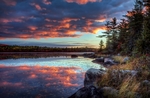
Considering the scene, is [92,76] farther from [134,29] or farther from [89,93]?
[134,29]

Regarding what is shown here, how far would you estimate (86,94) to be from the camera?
8.30m

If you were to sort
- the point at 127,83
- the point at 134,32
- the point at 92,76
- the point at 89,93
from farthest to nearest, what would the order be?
the point at 134,32 < the point at 92,76 < the point at 127,83 < the point at 89,93

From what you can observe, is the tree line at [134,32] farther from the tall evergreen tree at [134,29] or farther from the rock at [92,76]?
the rock at [92,76]

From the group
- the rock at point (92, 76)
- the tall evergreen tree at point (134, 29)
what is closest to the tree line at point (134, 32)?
the tall evergreen tree at point (134, 29)

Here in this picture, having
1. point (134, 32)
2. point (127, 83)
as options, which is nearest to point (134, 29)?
point (134, 32)

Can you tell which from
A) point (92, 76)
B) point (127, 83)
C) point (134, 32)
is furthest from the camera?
point (134, 32)

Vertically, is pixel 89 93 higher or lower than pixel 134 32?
lower

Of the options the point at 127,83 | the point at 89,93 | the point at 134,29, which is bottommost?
the point at 89,93

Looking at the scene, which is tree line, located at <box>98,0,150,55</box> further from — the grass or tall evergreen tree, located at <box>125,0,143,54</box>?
the grass

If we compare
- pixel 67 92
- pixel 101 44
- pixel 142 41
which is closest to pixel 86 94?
pixel 67 92

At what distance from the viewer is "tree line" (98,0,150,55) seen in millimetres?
27181

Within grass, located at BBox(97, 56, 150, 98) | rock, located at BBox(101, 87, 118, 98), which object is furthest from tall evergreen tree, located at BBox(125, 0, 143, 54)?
rock, located at BBox(101, 87, 118, 98)

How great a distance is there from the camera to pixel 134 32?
40.3 metres

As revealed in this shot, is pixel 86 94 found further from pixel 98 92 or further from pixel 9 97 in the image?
pixel 9 97
